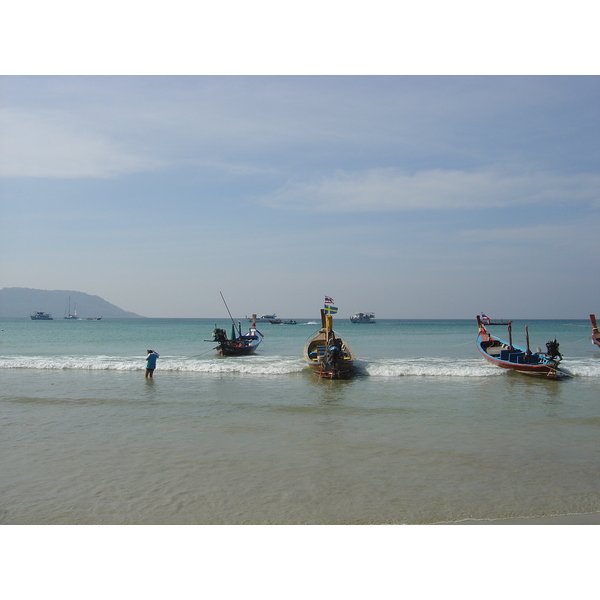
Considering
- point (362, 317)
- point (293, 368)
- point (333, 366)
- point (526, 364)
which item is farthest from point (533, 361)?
point (362, 317)

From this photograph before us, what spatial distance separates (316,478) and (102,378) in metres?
15.4

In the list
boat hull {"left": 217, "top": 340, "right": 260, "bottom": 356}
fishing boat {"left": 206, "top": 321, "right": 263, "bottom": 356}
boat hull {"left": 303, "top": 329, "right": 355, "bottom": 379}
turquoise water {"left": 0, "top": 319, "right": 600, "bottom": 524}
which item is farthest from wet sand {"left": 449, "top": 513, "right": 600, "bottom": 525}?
boat hull {"left": 217, "top": 340, "right": 260, "bottom": 356}

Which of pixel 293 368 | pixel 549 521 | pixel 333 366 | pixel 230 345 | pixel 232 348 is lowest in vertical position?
pixel 549 521

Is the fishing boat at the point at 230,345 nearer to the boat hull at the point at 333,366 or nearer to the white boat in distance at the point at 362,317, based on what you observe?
the boat hull at the point at 333,366

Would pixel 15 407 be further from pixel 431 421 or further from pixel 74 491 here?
pixel 431 421

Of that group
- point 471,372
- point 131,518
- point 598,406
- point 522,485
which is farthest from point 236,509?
point 471,372

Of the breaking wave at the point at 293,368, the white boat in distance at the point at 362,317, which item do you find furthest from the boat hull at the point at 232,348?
the white boat in distance at the point at 362,317

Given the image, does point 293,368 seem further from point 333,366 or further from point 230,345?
point 230,345

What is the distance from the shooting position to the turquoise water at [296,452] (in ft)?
21.3

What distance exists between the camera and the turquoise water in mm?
6480

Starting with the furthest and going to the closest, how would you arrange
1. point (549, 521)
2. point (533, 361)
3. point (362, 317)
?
1. point (362, 317)
2. point (533, 361)
3. point (549, 521)

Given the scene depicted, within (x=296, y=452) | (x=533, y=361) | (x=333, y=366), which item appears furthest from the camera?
(x=533, y=361)

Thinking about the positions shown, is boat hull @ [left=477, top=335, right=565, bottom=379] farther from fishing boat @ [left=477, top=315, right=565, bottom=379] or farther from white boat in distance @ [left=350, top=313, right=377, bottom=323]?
white boat in distance @ [left=350, top=313, right=377, bottom=323]

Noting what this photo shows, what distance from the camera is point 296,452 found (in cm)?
919
